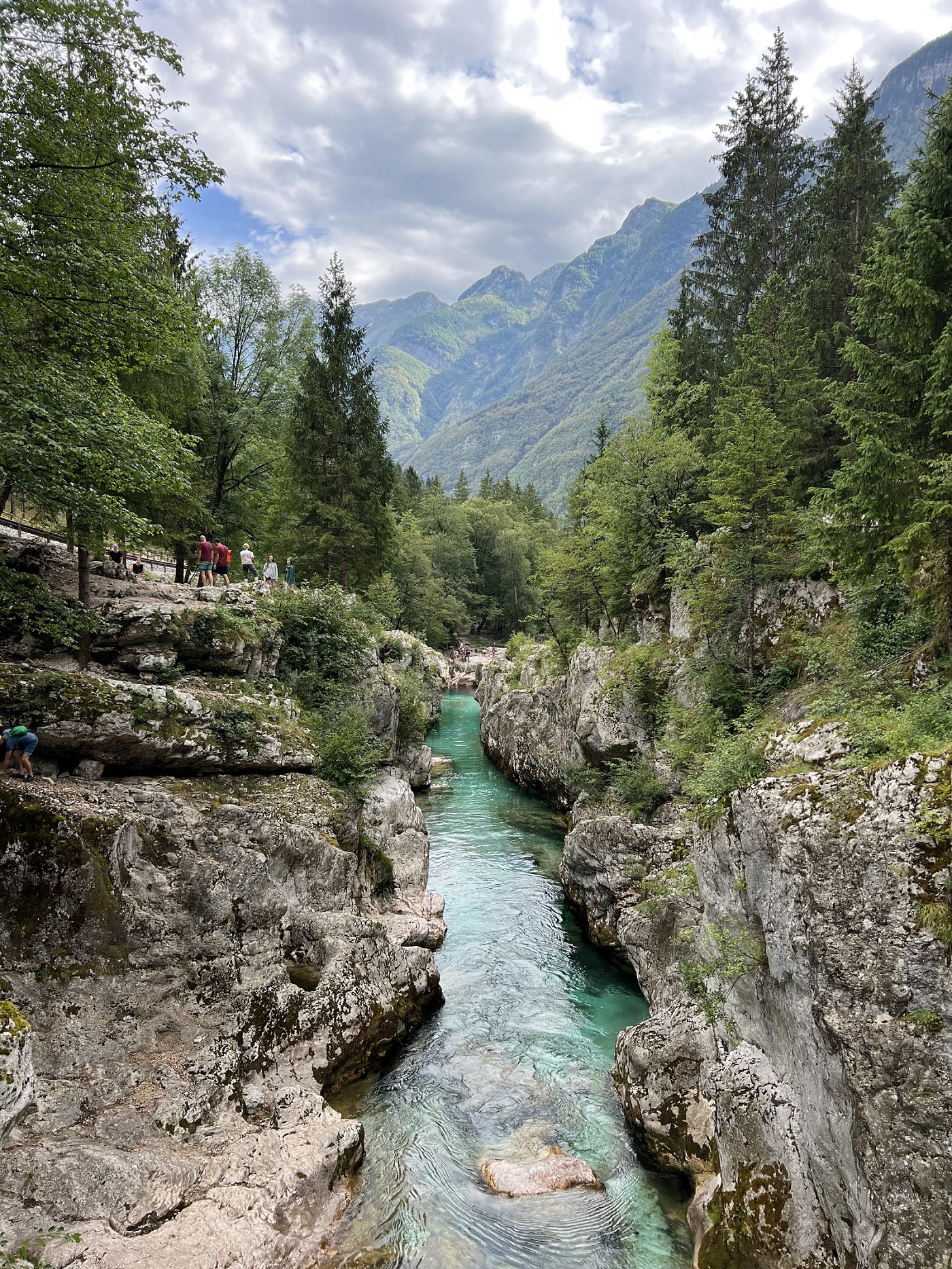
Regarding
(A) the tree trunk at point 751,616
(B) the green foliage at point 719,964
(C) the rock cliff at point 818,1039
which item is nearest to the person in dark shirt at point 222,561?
(A) the tree trunk at point 751,616

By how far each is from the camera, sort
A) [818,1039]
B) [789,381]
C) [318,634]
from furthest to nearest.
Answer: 1. [318,634]
2. [789,381]
3. [818,1039]

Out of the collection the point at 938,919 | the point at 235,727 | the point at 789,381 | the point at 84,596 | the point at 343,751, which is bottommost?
the point at 343,751

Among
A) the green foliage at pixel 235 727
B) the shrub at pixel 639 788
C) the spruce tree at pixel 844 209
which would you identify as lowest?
the shrub at pixel 639 788

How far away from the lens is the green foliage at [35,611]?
9.94 meters

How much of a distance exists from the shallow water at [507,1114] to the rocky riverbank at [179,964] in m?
0.71

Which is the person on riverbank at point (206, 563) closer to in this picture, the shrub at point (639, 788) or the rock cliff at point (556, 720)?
the rock cliff at point (556, 720)

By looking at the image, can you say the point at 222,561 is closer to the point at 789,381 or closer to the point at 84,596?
the point at 84,596

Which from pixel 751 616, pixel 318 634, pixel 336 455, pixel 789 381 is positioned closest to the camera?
pixel 751 616

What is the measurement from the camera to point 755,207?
2784 cm

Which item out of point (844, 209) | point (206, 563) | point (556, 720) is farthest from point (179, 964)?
point (844, 209)

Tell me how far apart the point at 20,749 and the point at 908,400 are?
14.8 m

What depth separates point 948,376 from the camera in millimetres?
8508

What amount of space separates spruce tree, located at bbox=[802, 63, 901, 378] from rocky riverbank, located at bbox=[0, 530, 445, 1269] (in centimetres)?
2117

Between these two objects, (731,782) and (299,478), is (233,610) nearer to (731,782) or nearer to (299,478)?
(299,478)
